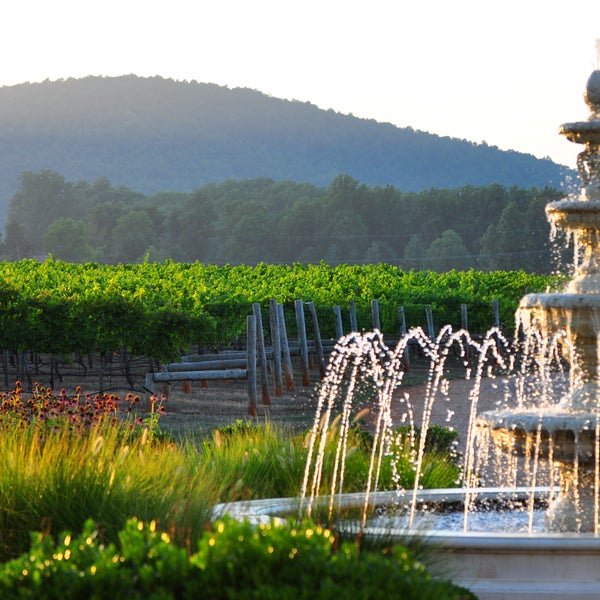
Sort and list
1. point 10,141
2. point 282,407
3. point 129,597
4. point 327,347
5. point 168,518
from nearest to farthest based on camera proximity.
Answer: point 129,597
point 168,518
point 282,407
point 327,347
point 10,141

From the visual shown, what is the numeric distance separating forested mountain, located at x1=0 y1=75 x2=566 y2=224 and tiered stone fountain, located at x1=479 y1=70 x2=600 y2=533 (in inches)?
5971

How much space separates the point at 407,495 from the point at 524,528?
0.92 m

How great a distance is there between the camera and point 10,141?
6506 inches

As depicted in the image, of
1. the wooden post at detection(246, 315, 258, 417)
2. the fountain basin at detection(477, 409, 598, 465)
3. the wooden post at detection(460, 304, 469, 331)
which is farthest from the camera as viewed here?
the wooden post at detection(460, 304, 469, 331)

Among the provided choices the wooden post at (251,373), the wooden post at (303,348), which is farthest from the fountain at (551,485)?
the wooden post at (303,348)

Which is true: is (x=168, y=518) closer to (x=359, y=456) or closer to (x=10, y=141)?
(x=359, y=456)

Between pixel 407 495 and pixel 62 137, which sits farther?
pixel 62 137

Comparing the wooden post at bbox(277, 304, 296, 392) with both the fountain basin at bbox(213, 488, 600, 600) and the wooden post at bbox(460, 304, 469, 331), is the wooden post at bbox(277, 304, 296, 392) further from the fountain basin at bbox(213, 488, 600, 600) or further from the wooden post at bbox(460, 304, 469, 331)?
the fountain basin at bbox(213, 488, 600, 600)

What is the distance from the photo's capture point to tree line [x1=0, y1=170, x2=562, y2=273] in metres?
99.8

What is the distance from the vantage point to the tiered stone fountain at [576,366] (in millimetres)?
7863

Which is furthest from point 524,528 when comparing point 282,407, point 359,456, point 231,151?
point 231,151

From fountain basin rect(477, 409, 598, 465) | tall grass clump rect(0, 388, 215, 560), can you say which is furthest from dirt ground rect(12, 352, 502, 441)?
tall grass clump rect(0, 388, 215, 560)

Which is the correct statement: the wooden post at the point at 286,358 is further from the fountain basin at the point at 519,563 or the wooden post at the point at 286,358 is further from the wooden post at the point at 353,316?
the fountain basin at the point at 519,563

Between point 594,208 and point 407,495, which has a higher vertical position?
point 594,208
